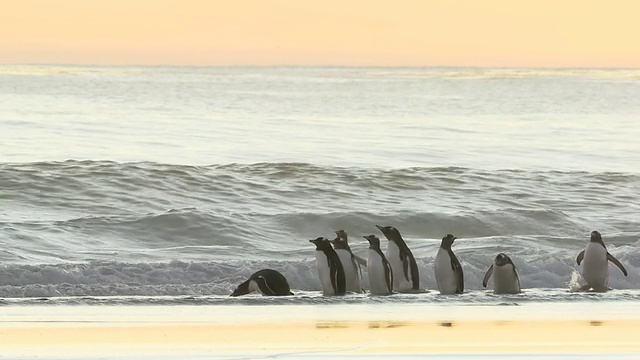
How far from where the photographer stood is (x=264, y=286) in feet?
46.6

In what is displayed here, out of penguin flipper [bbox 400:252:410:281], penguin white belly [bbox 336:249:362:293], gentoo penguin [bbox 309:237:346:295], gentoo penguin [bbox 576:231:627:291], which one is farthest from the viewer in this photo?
gentoo penguin [bbox 576:231:627:291]

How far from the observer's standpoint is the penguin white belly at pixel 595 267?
15.7 metres

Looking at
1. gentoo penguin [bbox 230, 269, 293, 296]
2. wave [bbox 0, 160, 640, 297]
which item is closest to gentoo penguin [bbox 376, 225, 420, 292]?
wave [bbox 0, 160, 640, 297]

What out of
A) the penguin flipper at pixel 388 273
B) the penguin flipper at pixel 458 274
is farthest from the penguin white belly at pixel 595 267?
the penguin flipper at pixel 388 273

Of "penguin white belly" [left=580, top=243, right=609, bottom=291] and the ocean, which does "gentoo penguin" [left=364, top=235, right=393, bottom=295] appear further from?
"penguin white belly" [left=580, top=243, right=609, bottom=291]

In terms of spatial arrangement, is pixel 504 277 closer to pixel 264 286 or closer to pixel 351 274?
pixel 351 274

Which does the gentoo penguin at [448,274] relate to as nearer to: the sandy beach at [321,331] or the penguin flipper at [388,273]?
the penguin flipper at [388,273]

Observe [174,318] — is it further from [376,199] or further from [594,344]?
[376,199]

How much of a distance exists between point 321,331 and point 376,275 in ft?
13.1

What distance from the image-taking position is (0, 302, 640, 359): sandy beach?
9.61 meters

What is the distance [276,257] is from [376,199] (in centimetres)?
757

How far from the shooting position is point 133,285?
14.7m

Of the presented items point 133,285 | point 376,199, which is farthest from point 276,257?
point 376,199

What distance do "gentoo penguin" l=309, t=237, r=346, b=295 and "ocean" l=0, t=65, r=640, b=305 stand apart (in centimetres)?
45
